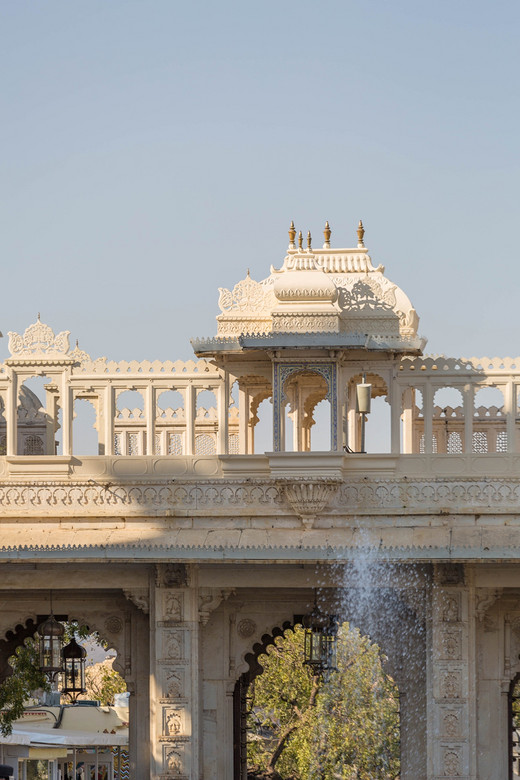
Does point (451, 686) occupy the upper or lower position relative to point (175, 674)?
lower

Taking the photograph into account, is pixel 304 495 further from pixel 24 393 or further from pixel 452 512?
pixel 24 393

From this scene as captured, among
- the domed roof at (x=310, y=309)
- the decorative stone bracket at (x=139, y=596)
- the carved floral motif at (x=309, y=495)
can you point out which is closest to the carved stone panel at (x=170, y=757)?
the decorative stone bracket at (x=139, y=596)

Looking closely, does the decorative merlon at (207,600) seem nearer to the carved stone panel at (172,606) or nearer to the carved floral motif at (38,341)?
the carved stone panel at (172,606)

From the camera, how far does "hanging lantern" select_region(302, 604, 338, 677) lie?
17.1m

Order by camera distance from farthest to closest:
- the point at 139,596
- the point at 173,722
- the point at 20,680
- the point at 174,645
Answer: the point at 20,680 → the point at 139,596 → the point at 174,645 → the point at 173,722

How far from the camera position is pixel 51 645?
1694 cm

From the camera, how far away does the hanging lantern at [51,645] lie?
55.2 feet

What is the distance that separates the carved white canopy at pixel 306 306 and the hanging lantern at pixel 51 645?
13.6 ft

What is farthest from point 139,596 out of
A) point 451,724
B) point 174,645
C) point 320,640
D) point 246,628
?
point 451,724

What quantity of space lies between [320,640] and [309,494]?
1732 mm

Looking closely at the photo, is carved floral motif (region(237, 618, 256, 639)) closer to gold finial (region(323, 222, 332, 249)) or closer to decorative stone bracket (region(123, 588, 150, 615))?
decorative stone bracket (region(123, 588, 150, 615))

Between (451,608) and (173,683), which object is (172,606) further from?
(451,608)

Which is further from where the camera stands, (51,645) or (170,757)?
(51,645)

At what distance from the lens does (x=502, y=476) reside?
56.5 ft
